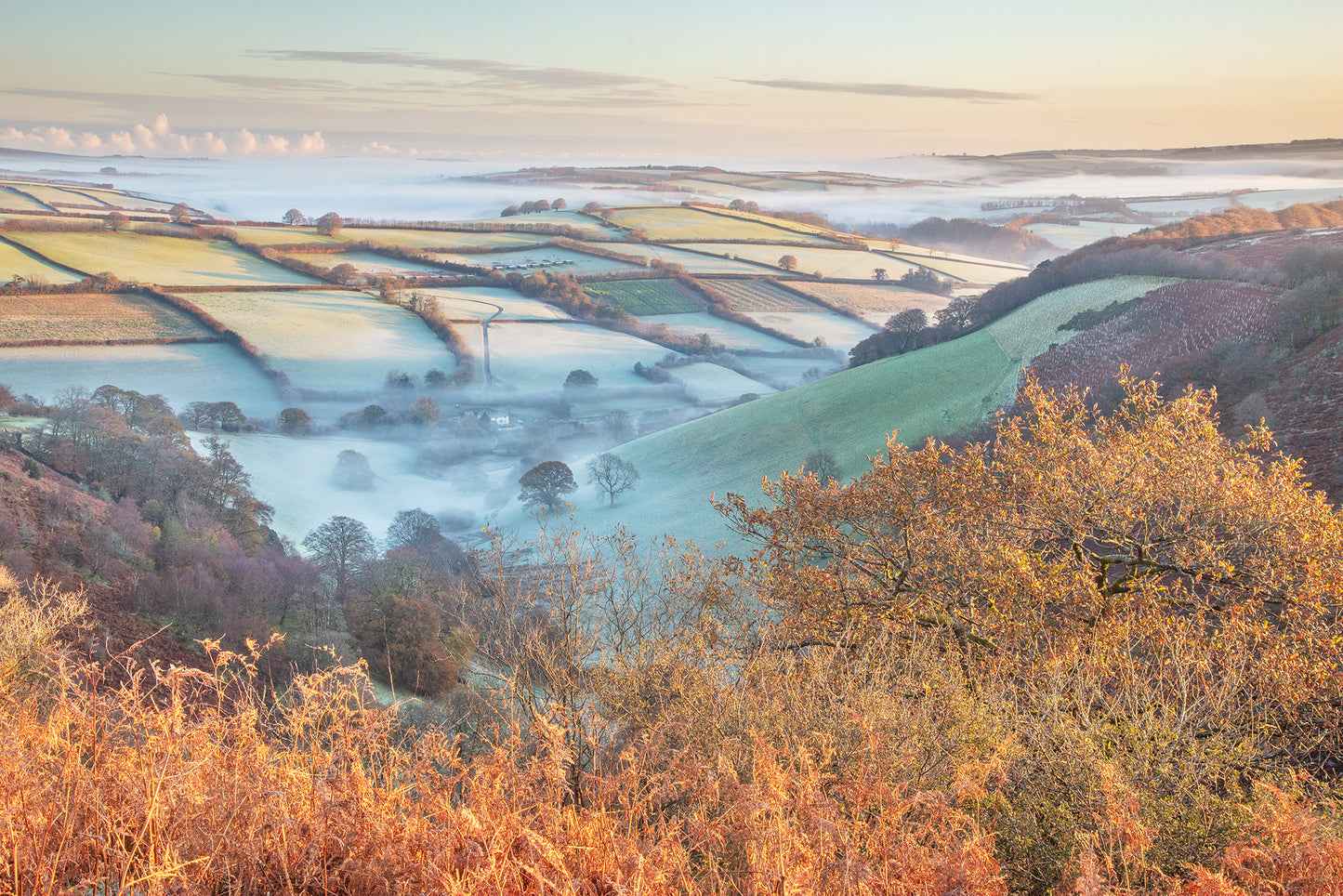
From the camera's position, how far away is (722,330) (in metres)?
98.0

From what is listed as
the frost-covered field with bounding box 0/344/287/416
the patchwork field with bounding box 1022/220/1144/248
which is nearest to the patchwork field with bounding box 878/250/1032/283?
the patchwork field with bounding box 1022/220/1144/248

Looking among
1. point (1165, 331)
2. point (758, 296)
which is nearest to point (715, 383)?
point (758, 296)

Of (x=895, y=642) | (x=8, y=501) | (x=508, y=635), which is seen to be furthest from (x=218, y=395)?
(x=895, y=642)

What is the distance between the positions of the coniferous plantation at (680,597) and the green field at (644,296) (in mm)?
11665

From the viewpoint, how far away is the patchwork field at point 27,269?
240ft

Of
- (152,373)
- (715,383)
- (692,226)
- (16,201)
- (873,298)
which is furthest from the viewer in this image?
(692,226)

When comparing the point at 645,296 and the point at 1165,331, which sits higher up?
the point at 1165,331

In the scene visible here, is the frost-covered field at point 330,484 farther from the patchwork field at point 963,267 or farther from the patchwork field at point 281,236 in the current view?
the patchwork field at point 963,267

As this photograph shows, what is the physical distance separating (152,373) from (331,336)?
16.4 m

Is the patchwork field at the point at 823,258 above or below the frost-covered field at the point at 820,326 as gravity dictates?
above

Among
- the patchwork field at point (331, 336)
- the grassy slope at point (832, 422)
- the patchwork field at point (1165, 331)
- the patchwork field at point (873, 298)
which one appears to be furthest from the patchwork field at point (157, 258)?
the patchwork field at point (1165, 331)

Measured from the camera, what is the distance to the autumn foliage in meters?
4.75

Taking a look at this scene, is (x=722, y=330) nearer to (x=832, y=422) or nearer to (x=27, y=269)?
(x=832, y=422)

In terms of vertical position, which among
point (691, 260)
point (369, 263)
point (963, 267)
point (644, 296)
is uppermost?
point (963, 267)
